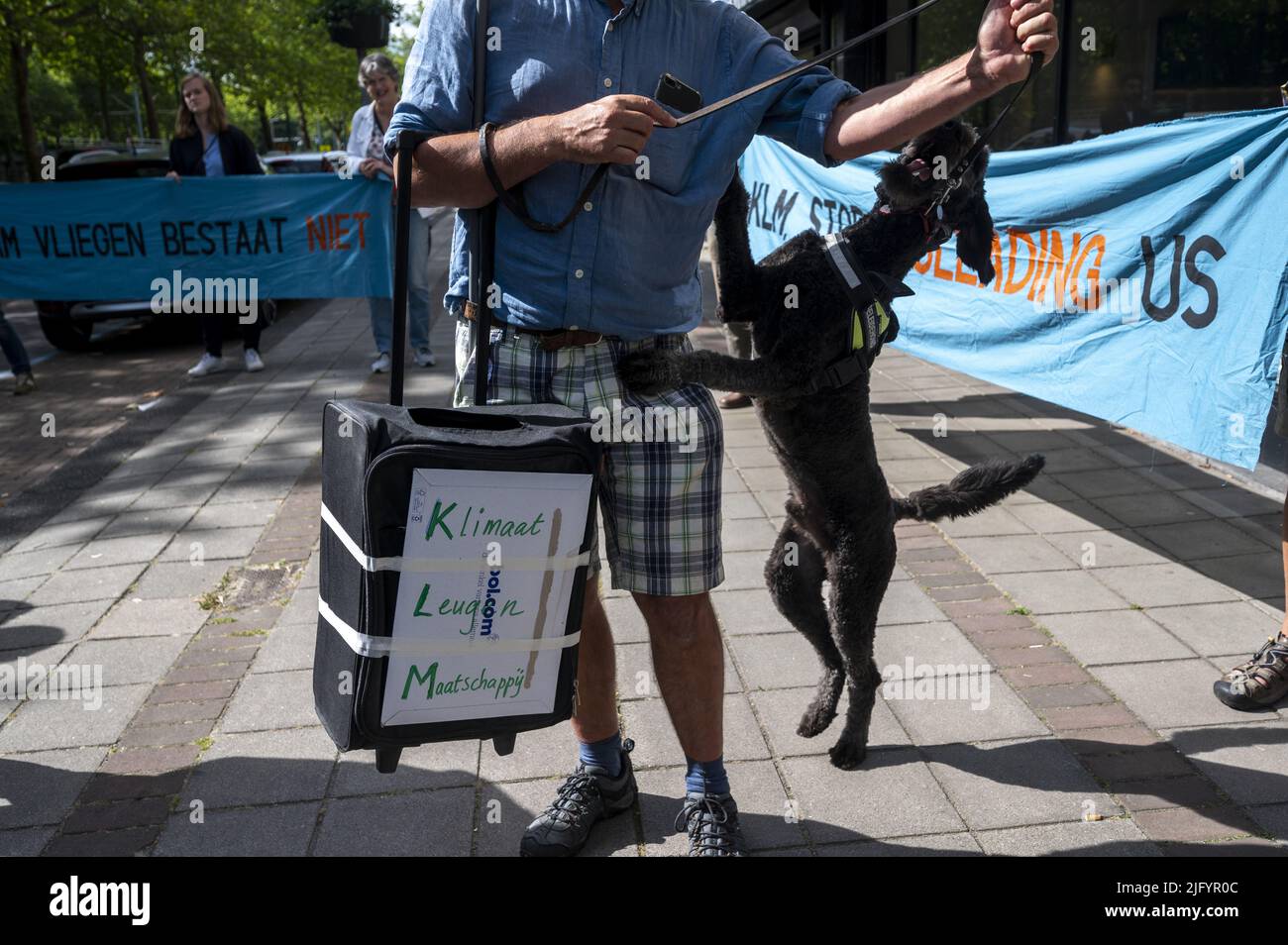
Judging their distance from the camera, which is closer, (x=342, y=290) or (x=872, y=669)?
(x=872, y=669)

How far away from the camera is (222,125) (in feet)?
29.0

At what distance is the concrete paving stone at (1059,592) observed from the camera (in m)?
4.10

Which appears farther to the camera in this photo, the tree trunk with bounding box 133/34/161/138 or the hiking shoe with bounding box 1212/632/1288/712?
the tree trunk with bounding box 133/34/161/138

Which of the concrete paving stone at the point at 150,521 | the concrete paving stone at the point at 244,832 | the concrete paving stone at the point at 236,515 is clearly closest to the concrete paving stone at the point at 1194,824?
the concrete paving stone at the point at 244,832

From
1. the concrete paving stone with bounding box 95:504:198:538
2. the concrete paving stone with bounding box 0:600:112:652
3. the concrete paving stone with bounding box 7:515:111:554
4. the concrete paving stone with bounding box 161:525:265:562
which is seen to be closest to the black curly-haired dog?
the concrete paving stone with bounding box 0:600:112:652

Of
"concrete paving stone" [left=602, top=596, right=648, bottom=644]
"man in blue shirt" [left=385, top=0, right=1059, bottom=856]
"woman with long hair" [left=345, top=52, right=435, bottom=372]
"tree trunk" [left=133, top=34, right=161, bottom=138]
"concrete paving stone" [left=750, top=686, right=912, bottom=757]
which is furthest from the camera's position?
"tree trunk" [left=133, top=34, right=161, bottom=138]

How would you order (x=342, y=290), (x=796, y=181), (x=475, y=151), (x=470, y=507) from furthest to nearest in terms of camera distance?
1. (x=342, y=290)
2. (x=796, y=181)
3. (x=475, y=151)
4. (x=470, y=507)

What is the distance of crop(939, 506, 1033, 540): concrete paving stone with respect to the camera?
4.89 metres

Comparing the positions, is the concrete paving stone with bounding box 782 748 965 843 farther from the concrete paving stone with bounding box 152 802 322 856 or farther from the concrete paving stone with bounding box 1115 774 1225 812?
the concrete paving stone with bounding box 152 802 322 856

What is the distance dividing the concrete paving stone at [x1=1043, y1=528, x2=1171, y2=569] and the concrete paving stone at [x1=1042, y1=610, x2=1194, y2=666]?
52cm

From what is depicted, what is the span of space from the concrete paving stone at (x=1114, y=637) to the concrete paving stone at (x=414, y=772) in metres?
2.07

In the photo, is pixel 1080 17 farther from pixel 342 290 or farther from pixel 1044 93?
pixel 342 290
